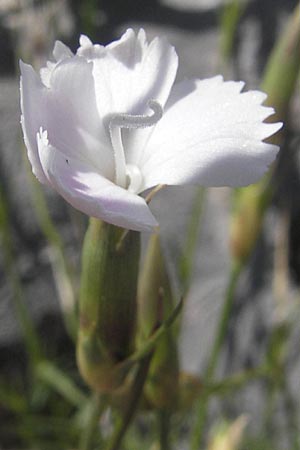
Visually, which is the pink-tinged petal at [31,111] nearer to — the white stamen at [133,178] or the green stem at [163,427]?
the white stamen at [133,178]

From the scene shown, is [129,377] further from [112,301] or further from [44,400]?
[44,400]

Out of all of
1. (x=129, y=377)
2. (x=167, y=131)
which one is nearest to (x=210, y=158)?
(x=167, y=131)

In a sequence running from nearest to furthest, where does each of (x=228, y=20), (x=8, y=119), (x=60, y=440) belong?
1. (x=228, y=20)
2. (x=60, y=440)
3. (x=8, y=119)

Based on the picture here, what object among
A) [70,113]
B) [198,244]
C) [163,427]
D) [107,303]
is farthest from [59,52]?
[198,244]

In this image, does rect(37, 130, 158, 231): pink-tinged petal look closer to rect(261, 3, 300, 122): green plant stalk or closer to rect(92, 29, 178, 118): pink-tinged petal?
rect(92, 29, 178, 118): pink-tinged petal

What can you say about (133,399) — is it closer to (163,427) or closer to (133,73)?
(163,427)

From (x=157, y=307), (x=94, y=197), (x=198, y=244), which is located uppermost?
(x=94, y=197)
